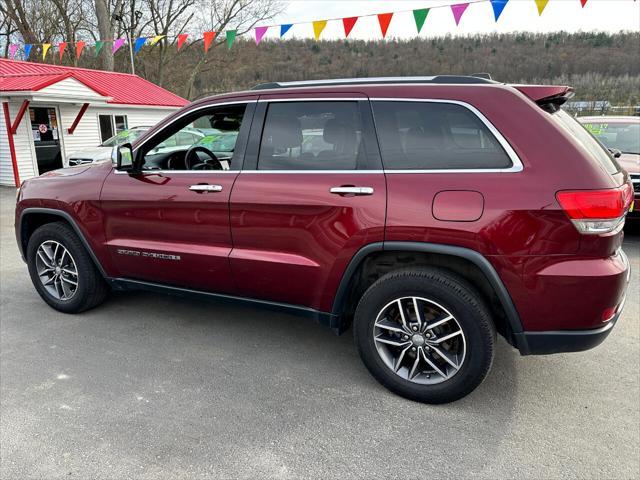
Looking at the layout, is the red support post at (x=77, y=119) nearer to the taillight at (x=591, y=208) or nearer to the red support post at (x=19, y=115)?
the red support post at (x=19, y=115)

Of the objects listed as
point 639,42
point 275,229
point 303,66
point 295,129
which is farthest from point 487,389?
point 303,66

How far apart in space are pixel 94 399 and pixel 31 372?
672mm

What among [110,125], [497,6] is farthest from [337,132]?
[110,125]

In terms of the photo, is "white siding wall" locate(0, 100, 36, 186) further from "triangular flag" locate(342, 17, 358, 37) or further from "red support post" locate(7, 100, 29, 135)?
"triangular flag" locate(342, 17, 358, 37)

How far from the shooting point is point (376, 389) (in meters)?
3.04

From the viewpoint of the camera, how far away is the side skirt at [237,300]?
10.2 feet

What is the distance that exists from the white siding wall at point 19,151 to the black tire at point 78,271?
10735 millimetres

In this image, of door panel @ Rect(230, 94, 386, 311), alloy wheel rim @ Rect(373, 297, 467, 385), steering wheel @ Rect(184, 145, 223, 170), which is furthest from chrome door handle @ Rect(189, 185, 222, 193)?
alloy wheel rim @ Rect(373, 297, 467, 385)

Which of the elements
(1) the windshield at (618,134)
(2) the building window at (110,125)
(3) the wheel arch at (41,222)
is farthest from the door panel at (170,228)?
(2) the building window at (110,125)

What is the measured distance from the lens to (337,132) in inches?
118

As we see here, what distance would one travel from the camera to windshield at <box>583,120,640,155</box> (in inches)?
290

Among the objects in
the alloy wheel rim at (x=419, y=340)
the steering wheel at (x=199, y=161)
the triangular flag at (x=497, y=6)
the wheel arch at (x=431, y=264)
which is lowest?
the alloy wheel rim at (x=419, y=340)

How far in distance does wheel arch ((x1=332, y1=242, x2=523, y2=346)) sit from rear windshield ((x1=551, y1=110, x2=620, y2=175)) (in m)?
0.83

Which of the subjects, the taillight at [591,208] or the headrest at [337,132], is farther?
the headrest at [337,132]
